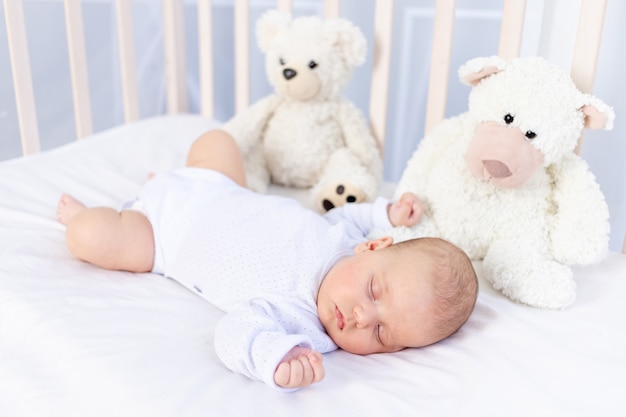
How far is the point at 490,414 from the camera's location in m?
0.65

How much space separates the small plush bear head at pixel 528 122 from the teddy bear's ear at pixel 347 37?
1.23 ft

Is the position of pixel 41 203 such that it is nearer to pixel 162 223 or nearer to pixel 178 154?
pixel 162 223

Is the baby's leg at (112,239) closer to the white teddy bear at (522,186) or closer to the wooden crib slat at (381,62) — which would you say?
the white teddy bear at (522,186)

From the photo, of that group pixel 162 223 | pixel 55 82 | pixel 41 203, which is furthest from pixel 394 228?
pixel 55 82

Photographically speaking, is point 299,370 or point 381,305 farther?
point 381,305

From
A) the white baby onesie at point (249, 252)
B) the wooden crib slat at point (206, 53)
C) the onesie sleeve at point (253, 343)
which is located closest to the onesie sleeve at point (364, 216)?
the white baby onesie at point (249, 252)

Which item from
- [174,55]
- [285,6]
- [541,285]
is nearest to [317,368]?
[541,285]

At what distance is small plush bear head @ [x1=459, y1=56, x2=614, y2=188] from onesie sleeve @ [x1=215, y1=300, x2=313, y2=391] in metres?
0.41

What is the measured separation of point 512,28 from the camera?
1.09 m

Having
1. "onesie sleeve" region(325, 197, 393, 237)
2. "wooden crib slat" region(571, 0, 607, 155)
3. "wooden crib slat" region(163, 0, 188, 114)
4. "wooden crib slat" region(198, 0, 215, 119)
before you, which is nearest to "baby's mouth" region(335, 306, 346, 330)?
"onesie sleeve" region(325, 197, 393, 237)

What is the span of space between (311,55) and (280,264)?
528 mm

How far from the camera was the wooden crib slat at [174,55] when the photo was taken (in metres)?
1.55

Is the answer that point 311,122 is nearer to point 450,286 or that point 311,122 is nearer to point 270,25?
point 270,25

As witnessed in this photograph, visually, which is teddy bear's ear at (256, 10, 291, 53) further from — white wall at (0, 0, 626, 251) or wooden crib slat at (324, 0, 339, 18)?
white wall at (0, 0, 626, 251)
